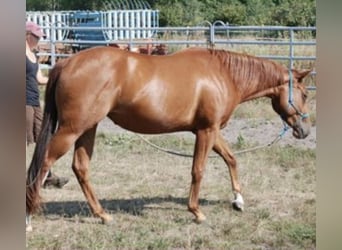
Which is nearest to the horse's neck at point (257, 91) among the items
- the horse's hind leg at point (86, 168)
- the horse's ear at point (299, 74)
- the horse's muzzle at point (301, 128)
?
the horse's ear at point (299, 74)

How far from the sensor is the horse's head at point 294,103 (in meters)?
3.61

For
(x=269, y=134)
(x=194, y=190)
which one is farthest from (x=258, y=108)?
(x=194, y=190)

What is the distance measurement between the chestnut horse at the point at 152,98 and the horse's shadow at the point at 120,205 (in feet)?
0.52

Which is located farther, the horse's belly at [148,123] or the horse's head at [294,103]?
the horse's head at [294,103]

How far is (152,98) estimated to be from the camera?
3289 millimetres

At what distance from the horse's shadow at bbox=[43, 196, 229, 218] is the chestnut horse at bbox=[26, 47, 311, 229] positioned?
0.52ft

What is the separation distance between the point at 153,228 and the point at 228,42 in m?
1.64

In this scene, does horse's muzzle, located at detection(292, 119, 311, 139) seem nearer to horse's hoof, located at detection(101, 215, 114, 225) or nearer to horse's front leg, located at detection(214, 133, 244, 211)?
horse's front leg, located at detection(214, 133, 244, 211)

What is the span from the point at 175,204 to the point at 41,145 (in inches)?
37.8

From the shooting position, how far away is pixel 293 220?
10.6 feet

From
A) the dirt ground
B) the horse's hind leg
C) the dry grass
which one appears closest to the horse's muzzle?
the dry grass

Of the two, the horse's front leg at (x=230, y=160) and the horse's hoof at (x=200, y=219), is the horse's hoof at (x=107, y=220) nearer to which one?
the horse's hoof at (x=200, y=219)
